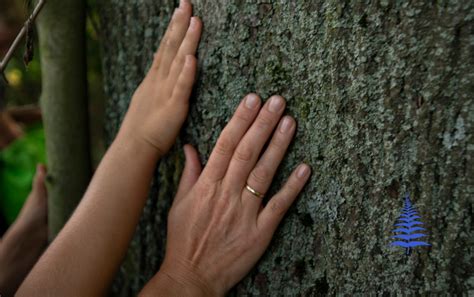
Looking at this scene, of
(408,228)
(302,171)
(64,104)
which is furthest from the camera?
(64,104)

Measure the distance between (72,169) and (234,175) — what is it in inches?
37.6

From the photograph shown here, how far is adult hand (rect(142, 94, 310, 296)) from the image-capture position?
143cm

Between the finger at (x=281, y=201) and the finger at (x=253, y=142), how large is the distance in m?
0.11

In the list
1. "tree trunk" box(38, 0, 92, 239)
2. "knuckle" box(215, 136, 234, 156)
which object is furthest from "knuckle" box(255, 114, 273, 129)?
"tree trunk" box(38, 0, 92, 239)

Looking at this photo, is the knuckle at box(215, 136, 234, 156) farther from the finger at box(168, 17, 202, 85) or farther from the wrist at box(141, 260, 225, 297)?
the wrist at box(141, 260, 225, 297)

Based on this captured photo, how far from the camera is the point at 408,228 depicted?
1240mm

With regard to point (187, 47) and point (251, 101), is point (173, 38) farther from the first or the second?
point (251, 101)

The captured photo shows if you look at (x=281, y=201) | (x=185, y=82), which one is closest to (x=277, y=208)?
(x=281, y=201)

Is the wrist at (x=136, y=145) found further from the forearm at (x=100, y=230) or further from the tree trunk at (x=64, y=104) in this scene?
the tree trunk at (x=64, y=104)

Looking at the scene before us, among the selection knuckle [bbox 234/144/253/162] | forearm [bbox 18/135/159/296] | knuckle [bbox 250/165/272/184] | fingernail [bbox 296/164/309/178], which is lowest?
forearm [bbox 18/135/159/296]

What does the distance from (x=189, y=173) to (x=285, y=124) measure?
39 centimetres

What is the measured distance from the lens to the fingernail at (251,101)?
1443 mm

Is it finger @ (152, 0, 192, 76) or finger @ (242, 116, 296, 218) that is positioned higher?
finger @ (152, 0, 192, 76)

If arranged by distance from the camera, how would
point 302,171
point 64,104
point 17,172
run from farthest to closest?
1. point 17,172
2. point 64,104
3. point 302,171
